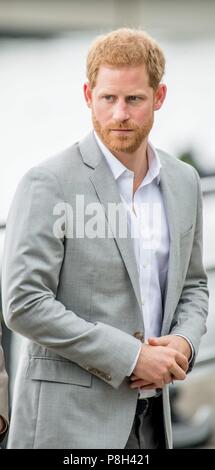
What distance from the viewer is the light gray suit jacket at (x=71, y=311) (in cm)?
224

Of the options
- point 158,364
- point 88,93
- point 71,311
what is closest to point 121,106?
point 88,93

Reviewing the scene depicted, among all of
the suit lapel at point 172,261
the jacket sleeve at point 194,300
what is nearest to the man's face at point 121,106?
the suit lapel at point 172,261

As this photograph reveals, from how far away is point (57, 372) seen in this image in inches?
91.4

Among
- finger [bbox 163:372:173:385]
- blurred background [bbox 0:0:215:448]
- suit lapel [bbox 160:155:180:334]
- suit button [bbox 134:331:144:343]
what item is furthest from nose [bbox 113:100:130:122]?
blurred background [bbox 0:0:215:448]

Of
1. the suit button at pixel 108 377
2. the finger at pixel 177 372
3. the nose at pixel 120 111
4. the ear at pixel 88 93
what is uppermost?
the ear at pixel 88 93

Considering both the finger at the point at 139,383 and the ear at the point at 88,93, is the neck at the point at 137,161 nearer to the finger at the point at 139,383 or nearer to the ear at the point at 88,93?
the ear at the point at 88,93

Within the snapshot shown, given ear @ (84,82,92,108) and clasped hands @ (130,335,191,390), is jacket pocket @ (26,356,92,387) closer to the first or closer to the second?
clasped hands @ (130,335,191,390)

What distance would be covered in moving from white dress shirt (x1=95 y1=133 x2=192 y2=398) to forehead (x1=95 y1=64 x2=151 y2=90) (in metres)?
0.18

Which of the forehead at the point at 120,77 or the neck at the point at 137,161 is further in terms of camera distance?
the neck at the point at 137,161

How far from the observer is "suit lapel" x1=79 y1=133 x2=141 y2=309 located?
2.32 m

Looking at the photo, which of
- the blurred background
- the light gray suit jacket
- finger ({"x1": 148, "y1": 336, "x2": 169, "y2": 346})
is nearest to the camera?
the light gray suit jacket
